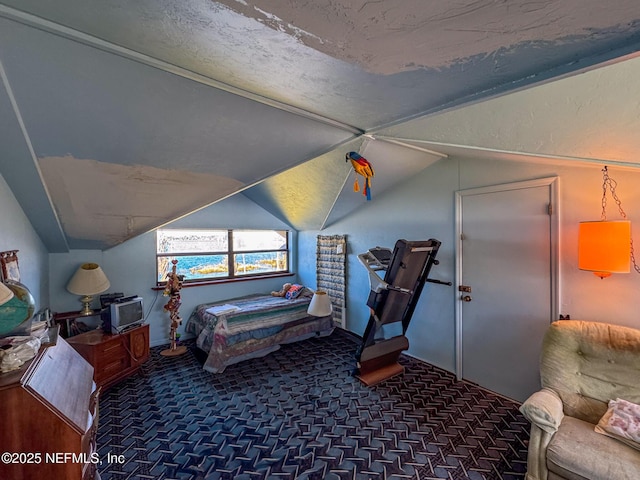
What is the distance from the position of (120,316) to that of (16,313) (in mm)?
1720

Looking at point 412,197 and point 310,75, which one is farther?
point 412,197

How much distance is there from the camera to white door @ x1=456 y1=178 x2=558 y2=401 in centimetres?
265

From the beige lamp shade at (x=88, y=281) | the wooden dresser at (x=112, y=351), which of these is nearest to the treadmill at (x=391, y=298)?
the wooden dresser at (x=112, y=351)

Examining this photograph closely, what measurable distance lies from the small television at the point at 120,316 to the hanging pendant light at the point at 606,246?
449cm

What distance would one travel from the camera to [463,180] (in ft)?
10.6

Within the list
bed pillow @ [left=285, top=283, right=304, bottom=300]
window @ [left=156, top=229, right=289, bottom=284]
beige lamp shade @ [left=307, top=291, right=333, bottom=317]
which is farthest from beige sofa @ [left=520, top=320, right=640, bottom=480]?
window @ [left=156, top=229, right=289, bottom=284]

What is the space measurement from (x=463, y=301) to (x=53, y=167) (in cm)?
407

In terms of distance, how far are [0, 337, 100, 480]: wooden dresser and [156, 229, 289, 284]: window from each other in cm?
315

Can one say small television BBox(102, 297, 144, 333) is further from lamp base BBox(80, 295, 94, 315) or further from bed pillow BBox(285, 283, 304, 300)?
bed pillow BBox(285, 283, 304, 300)

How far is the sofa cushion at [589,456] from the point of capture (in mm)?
1477

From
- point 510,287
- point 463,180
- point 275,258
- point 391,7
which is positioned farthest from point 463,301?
point 275,258

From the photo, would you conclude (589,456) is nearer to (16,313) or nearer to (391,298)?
(391,298)

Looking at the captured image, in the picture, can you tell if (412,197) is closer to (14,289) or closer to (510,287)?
(510,287)

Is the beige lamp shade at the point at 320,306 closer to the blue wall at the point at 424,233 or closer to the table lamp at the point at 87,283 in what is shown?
the blue wall at the point at 424,233
